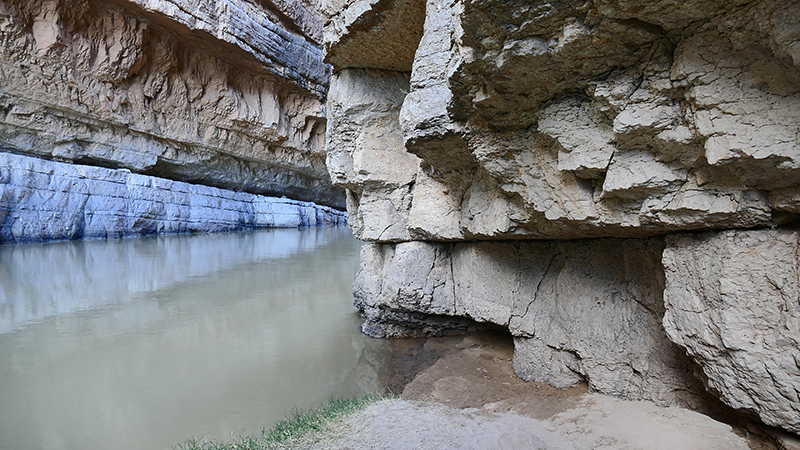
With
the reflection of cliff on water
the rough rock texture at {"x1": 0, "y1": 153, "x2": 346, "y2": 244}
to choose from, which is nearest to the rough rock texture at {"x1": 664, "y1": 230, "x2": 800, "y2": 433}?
the reflection of cliff on water

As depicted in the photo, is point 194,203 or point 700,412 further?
point 194,203

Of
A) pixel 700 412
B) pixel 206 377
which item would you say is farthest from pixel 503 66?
pixel 206 377

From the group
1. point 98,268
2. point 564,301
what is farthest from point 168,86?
point 564,301

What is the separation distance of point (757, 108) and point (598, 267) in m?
1.60

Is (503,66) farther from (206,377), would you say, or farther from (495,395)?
(206,377)

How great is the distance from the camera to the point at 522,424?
2326 mm

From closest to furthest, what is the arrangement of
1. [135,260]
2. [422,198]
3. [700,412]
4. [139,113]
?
[700,412] → [422,198] → [135,260] → [139,113]

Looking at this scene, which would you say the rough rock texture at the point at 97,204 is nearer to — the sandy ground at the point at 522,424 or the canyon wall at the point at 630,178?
the canyon wall at the point at 630,178

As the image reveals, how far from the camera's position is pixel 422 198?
4.25 m

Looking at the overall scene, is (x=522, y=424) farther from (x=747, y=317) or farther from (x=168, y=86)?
(x=168, y=86)

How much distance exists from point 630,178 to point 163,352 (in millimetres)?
4596

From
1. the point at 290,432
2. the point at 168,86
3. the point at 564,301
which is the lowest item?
the point at 290,432

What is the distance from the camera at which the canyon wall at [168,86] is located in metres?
11.3

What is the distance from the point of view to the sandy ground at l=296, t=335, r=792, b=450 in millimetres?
1943
